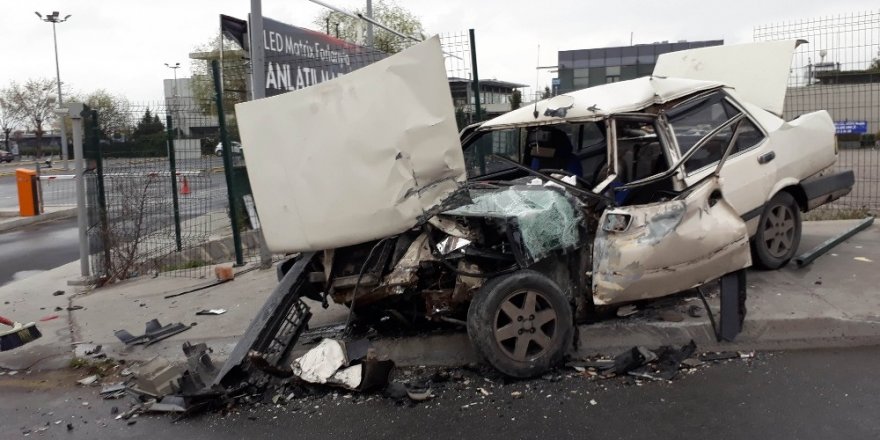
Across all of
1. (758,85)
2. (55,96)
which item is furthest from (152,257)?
(55,96)

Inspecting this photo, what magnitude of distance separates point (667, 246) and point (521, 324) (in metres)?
1.15

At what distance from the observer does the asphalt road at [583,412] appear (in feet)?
12.6

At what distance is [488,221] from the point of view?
468 cm

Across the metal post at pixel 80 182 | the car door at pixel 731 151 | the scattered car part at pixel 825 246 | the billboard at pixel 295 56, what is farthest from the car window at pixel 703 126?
the metal post at pixel 80 182

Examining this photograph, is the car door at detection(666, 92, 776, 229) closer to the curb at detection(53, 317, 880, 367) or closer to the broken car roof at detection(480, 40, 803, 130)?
the broken car roof at detection(480, 40, 803, 130)

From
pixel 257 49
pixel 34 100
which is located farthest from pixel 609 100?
pixel 34 100

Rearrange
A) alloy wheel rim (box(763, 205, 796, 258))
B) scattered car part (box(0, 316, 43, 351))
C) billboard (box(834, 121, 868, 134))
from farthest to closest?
1. billboard (box(834, 121, 868, 134))
2. alloy wheel rim (box(763, 205, 796, 258))
3. scattered car part (box(0, 316, 43, 351))

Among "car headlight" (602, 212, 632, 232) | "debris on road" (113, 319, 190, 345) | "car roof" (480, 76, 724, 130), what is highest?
"car roof" (480, 76, 724, 130)

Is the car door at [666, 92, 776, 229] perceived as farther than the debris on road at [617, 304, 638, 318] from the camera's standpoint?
Yes

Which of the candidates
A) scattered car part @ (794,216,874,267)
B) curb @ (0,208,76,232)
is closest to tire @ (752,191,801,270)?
scattered car part @ (794,216,874,267)

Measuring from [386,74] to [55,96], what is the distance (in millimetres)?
54362

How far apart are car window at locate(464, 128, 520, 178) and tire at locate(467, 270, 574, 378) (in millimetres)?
1762

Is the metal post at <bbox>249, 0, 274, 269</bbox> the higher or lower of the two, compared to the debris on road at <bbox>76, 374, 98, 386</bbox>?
higher

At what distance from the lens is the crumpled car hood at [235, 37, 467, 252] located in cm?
463
